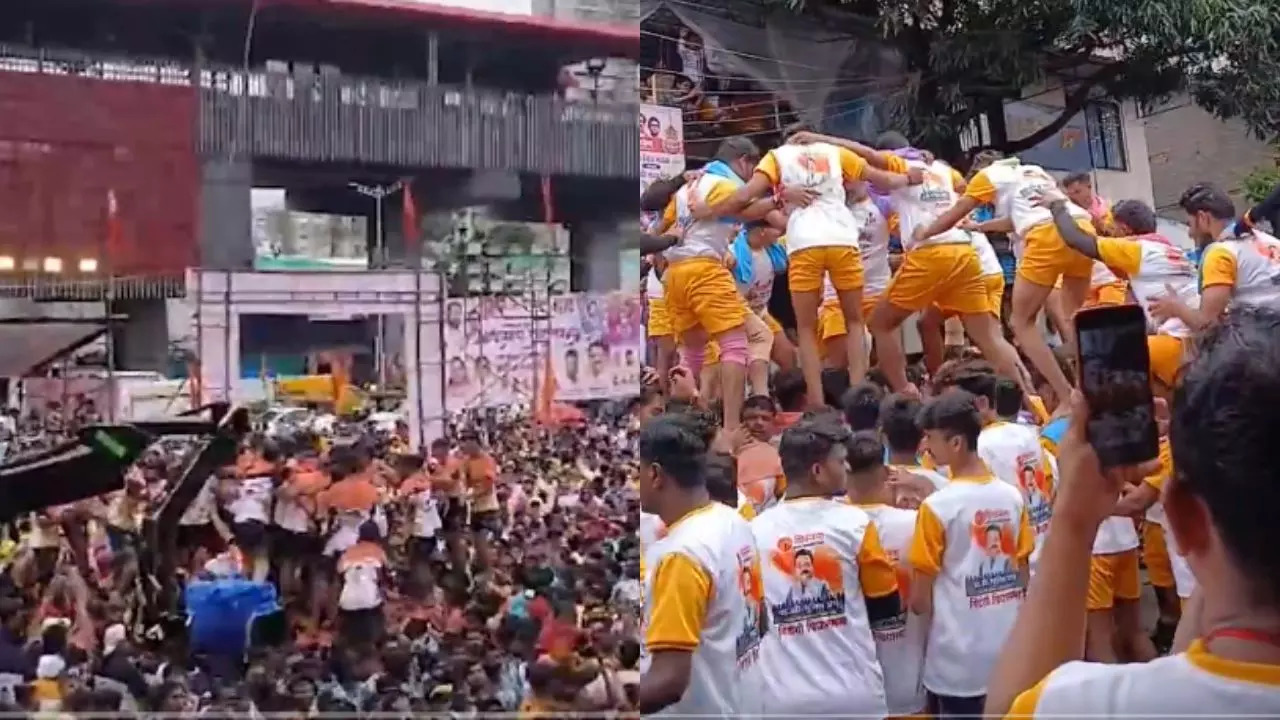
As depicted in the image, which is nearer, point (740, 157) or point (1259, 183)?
point (740, 157)

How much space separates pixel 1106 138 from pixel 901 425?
7555 millimetres

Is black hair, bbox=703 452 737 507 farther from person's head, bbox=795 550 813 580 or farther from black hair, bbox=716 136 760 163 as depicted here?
black hair, bbox=716 136 760 163

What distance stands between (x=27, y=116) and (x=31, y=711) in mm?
534

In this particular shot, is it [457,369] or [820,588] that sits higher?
[457,369]

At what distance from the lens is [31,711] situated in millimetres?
1192

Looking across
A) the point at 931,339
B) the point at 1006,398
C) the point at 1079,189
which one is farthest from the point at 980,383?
the point at 1079,189

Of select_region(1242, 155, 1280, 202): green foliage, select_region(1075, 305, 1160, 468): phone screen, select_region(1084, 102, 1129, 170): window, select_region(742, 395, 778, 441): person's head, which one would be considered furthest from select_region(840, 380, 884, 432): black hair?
select_region(1084, 102, 1129, 170): window

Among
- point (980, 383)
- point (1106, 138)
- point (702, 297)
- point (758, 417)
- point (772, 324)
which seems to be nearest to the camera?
point (702, 297)

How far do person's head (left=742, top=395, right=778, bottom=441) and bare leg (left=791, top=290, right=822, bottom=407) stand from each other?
0.26 m

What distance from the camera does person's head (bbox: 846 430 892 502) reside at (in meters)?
2.38

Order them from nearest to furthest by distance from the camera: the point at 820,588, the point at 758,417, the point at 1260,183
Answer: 1. the point at 820,588
2. the point at 758,417
3. the point at 1260,183

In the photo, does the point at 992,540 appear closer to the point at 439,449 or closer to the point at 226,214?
the point at 439,449

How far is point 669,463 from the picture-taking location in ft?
5.34

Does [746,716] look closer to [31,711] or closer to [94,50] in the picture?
[31,711]
